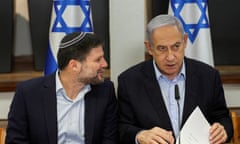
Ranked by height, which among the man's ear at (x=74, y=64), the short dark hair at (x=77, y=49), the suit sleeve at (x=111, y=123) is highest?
the short dark hair at (x=77, y=49)

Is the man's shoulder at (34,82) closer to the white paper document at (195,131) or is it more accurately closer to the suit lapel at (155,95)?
the suit lapel at (155,95)

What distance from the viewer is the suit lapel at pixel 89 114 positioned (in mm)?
2395

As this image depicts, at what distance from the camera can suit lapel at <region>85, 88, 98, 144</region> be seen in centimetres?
239

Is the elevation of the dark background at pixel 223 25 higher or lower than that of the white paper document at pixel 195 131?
higher

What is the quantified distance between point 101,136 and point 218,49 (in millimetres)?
1966

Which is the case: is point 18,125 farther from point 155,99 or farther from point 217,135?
point 217,135

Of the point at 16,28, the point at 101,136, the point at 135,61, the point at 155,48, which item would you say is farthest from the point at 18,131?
the point at 16,28

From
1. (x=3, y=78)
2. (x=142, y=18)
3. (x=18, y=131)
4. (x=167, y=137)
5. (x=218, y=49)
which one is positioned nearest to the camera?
(x=167, y=137)

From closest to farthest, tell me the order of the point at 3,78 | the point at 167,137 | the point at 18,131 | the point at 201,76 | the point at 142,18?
the point at 167,137 → the point at 18,131 → the point at 201,76 → the point at 142,18 → the point at 3,78

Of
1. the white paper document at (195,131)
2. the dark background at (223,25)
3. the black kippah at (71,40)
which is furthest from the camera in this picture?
the dark background at (223,25)

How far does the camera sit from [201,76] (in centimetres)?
252

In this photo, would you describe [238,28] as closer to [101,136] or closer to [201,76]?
[201,76]

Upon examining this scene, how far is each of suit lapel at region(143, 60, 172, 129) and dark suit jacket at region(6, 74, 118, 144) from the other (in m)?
0.26

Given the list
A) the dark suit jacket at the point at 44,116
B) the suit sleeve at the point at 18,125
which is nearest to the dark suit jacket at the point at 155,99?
the dark suit jacket at the point at 44,116
